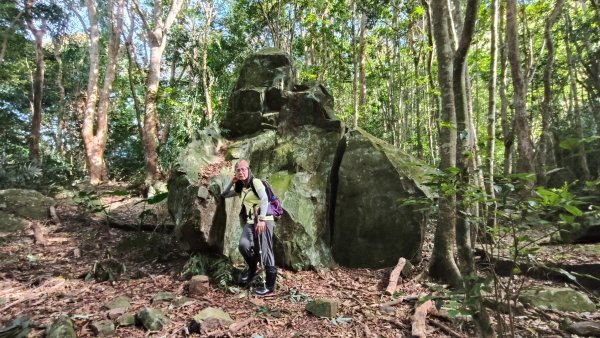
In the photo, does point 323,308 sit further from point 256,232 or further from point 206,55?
point 206,55

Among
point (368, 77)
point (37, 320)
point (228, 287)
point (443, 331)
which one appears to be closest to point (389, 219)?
point (443, 331)

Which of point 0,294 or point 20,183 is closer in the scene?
point 0,294

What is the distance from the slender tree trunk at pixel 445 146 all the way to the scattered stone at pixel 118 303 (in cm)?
427

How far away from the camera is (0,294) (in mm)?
5082

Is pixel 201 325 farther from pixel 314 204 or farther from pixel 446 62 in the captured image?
pixel 446 62

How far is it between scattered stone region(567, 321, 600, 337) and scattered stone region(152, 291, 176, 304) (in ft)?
15.8

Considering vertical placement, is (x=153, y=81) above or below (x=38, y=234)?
above

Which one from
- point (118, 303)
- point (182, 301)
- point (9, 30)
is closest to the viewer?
point (118, 303)

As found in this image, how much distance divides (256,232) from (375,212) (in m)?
2.54

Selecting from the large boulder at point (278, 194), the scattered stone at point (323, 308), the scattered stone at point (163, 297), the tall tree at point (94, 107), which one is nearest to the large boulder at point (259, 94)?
the large boulder at point (278, 194)

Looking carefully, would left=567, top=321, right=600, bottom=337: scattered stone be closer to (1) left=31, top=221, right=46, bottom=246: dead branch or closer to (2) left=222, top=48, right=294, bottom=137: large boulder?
(2) left=222, top=48, right=294, bottom=137: large boulder

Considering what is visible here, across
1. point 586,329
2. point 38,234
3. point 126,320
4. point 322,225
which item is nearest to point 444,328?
point 586,329

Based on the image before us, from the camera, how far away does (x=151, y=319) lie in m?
4.18

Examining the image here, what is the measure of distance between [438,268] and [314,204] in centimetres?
234
